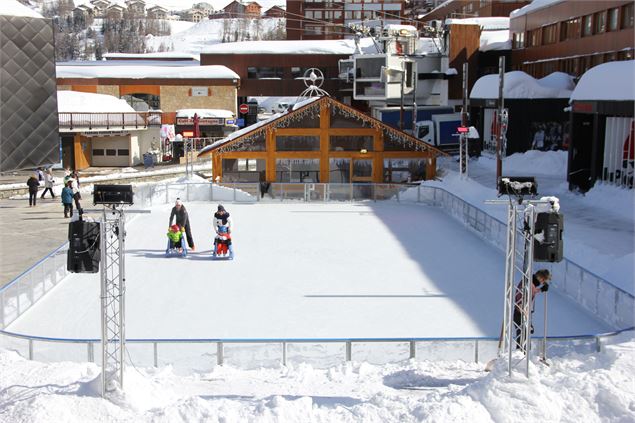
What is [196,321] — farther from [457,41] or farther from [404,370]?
[457,41]

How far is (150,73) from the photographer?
2026 inches

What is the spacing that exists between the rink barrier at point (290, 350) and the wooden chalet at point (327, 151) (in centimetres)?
1834

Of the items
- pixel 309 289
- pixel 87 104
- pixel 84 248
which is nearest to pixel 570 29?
pixel 87 104

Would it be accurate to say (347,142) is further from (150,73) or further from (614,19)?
(150,73)

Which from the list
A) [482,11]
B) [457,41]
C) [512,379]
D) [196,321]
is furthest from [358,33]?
[512,379]

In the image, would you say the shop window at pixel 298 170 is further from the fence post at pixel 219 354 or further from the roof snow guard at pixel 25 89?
the fence post at pixel 219 354

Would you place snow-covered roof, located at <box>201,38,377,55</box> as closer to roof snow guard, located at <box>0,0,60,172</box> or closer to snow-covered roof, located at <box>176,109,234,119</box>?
snow-covered roof, located at <box>176,109,234,119</box>

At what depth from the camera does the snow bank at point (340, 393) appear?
812 cm

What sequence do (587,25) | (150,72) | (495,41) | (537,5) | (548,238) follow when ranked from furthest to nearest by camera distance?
(495,41)
(150,72)
(537,5)
(587,25)
(548,238)

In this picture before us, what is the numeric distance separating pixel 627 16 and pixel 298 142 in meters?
16.1

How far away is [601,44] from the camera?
122 feet

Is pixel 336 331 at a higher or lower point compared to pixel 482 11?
lower

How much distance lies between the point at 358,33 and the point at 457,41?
7.19 metres

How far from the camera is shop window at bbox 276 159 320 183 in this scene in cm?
2847
